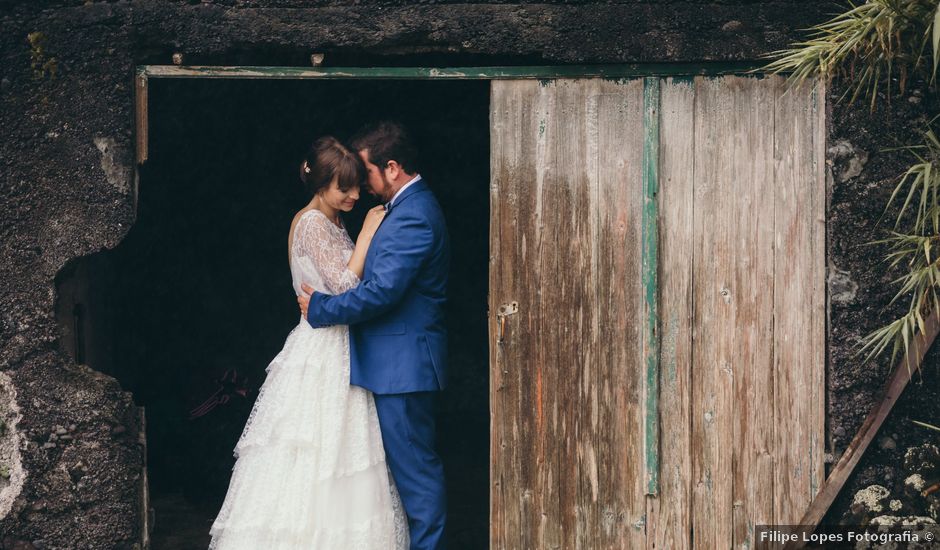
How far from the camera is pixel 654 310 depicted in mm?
4336

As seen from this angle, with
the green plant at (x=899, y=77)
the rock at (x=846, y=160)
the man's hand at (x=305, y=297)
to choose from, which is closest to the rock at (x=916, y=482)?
the green plant at (x=899, y=77)

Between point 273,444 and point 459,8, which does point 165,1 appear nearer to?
point 459,8

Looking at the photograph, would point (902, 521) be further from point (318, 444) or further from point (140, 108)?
point (140, 108)

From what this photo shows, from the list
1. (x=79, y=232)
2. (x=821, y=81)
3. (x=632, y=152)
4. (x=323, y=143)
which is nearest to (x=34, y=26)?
(x=79, y=232)

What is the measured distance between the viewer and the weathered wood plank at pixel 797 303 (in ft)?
14.0

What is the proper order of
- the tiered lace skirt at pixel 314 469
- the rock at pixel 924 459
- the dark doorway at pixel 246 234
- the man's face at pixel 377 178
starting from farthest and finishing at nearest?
the dark doorway at pixel 246 234 < the man's face at pixel 377 178 < the tiered lace skirt at pixel 314 469 < the rock at pixel 924 459

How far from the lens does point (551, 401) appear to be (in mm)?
4406

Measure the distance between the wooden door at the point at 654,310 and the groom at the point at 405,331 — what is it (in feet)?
0.90

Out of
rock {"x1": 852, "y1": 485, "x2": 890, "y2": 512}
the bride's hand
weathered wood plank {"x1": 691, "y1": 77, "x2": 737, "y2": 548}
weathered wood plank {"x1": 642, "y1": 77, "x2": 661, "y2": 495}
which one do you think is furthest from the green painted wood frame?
rock {"x1": 852, "y1": 485, "x2": 890, "y2": 512}

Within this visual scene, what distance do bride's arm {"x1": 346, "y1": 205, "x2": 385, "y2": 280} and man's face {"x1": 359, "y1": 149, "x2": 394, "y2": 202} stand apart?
0.32ft

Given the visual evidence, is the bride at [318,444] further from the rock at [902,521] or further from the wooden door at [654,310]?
the rock at [902,521]

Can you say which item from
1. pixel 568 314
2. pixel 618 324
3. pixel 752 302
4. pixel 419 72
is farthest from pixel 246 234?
pixel 752 302

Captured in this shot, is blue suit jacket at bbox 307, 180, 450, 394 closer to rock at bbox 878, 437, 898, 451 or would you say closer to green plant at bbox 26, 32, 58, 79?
green plant at bbox 26, 32, 58, 79

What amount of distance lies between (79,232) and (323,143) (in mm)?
1130
